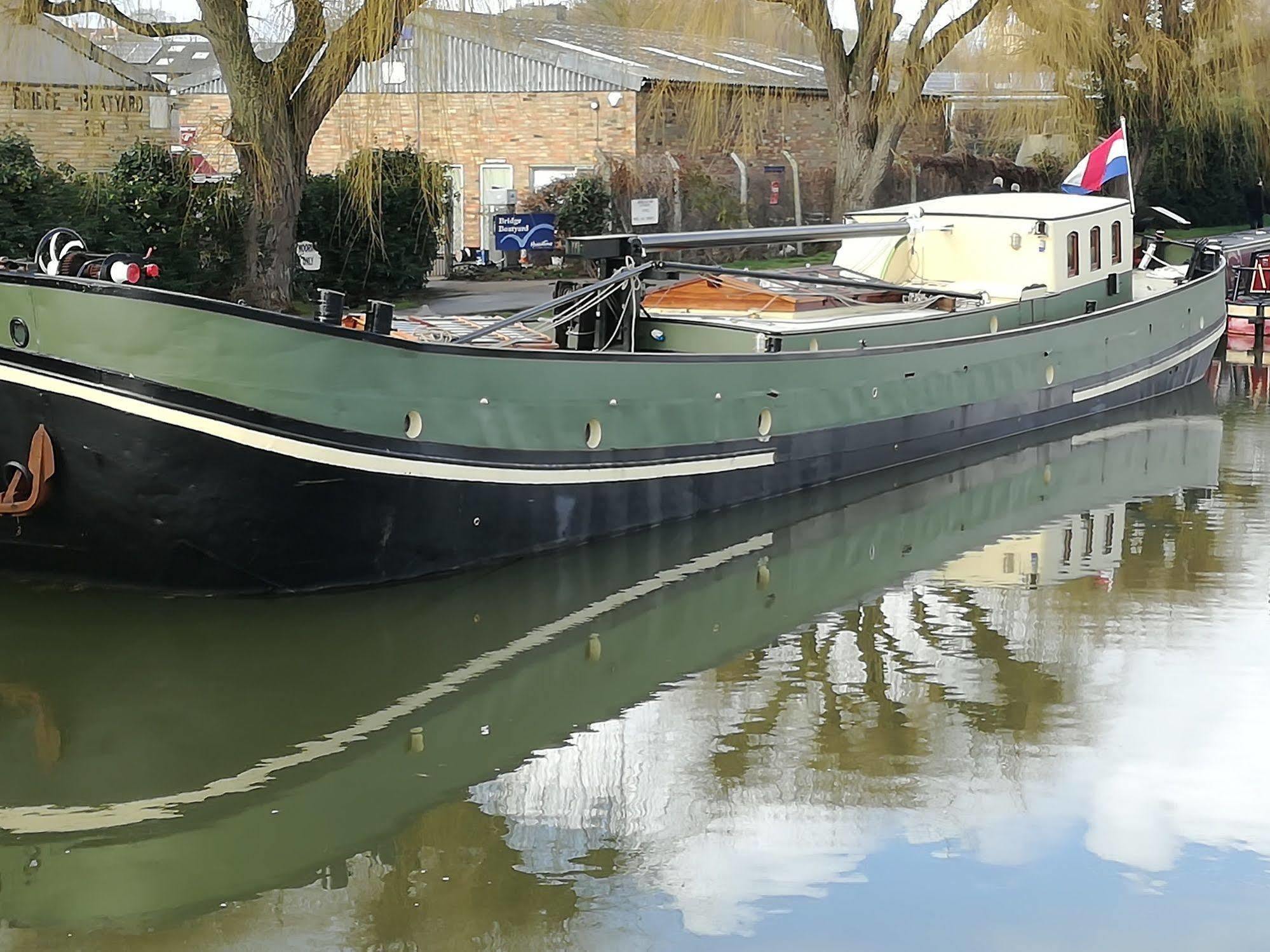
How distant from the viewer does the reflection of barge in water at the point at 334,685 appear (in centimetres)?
638

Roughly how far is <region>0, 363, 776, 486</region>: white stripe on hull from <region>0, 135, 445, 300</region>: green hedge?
23.7 feet

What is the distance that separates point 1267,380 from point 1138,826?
1415 cm

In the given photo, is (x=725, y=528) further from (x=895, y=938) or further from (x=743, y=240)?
(x=895, y=938)

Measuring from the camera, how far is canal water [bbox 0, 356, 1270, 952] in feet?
18.8

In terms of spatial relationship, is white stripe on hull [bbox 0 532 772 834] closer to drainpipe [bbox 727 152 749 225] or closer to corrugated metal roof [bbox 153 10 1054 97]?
corrugated metal roof [bbox 153 10 1054 97]

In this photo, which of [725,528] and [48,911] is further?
[725,528]

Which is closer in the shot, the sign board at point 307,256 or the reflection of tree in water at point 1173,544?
the reflection of tree in water at point 1173,544

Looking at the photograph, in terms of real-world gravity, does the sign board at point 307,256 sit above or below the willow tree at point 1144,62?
below

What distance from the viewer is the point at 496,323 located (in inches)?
415

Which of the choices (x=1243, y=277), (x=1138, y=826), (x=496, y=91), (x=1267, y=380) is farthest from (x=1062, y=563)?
(x=496, y=91)

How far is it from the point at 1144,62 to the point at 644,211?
9.31 metres

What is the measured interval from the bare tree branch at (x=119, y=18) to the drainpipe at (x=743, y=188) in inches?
646

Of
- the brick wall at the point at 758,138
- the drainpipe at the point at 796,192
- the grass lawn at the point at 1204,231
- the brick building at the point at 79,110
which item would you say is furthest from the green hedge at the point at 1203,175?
the brick building at the point at 79,110

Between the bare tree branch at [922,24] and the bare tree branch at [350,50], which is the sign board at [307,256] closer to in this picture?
the bare tree branch at [350,50]
